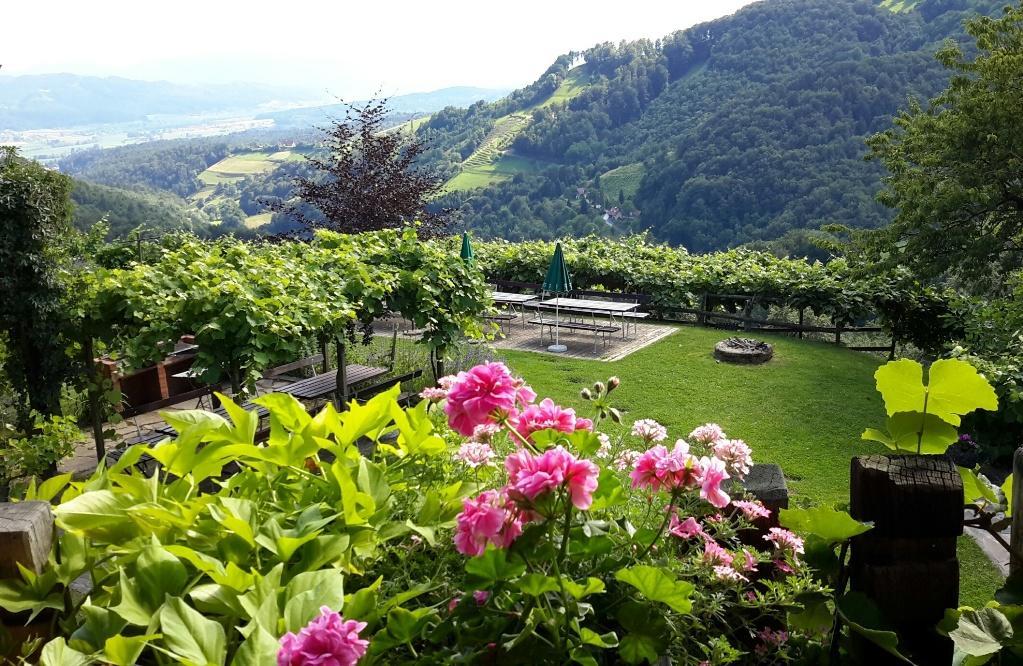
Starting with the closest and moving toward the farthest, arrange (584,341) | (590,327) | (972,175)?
(972,175)
(590,327)
(584,341)

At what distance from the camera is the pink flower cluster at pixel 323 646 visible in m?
0.73

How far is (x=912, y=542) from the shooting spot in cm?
107

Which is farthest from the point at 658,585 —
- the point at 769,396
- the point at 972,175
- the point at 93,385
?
the point at 972,175

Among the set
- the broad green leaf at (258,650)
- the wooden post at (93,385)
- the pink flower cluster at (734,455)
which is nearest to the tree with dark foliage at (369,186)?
the wooden post at (93,385)

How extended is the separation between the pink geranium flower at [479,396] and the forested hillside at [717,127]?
25.8m

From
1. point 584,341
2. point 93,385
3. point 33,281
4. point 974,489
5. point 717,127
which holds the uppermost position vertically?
point 717,127

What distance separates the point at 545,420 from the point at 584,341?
37.5 ft

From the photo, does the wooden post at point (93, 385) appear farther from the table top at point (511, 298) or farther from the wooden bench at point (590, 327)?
the table top at point (511, 298)

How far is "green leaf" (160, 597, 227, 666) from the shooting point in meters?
0.79

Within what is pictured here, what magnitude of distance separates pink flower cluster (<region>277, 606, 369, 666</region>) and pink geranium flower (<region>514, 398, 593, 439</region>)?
0.52m

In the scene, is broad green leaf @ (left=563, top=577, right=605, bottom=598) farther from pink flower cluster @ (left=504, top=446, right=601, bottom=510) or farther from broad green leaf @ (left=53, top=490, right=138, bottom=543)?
broad green leaf @ (left=53, top=490, right=138, bottom=543)

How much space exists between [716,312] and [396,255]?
27.3ft

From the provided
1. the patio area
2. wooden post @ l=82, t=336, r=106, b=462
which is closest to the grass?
the patio area

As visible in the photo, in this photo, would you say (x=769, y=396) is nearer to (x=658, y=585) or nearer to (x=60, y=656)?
(x=658, y=585)
